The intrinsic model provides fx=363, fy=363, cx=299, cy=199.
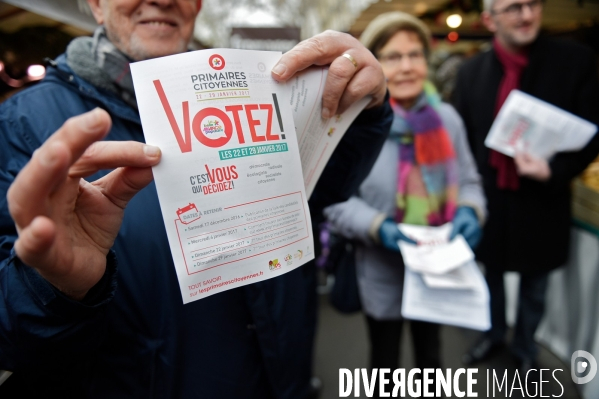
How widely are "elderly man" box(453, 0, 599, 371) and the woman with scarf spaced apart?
52 cm

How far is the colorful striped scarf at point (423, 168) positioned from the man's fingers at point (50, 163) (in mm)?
1413

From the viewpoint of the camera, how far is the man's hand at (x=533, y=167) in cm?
196

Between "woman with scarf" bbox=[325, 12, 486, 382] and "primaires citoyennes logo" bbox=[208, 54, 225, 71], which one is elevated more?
"primaires citoyennes logo" bbox=[208, 54, 225, 71]

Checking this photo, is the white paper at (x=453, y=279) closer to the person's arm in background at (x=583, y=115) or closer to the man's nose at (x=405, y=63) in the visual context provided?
the person's arm in background at (x=583, y=115)

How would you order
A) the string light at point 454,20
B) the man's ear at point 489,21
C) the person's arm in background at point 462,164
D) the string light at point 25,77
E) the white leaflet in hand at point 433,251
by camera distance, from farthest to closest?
the string light at point 454,20
the string light at point 25,77
the man's ear at point 489,21
the person's arm in background at point 462,164
the white leaflet in hand at point 433,251

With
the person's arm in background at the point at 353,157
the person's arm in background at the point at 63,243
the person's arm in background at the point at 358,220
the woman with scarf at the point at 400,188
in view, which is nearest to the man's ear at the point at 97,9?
the person's arm in background at the point at 63,243

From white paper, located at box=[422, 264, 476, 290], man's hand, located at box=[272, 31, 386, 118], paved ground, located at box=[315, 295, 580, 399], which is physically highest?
man's hand, located at box=[272, 31, 386, 118]

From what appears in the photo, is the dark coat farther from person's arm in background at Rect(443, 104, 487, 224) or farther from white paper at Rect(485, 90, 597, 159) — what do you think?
person's arm in background at Rect(443, 104, 487, 224)

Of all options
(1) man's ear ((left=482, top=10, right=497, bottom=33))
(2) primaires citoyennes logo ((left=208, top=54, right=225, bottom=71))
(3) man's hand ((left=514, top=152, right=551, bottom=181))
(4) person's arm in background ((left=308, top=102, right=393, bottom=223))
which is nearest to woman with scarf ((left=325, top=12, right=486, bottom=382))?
(3) man's hand ((left=514, top=152, right=551, bottom=181))

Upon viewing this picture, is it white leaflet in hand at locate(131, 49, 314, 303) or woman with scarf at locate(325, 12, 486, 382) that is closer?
white leaflet in hand at locate(131, 49, 314, 303)

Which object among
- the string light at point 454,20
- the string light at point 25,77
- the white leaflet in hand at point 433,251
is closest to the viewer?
the white leaflet in hand at point 433,251

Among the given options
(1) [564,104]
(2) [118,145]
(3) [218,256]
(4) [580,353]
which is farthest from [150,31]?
(4) [580,353]

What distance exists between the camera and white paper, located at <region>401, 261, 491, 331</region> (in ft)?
5.33

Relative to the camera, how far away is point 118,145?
0.61 meters
